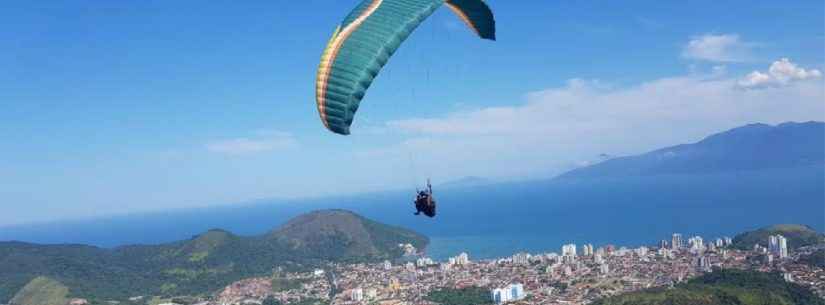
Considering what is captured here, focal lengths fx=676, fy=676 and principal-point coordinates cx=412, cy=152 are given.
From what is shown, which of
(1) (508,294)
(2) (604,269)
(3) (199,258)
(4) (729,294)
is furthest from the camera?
(3) (199,258)

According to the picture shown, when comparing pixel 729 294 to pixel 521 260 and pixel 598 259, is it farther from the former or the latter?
pixel 521 260

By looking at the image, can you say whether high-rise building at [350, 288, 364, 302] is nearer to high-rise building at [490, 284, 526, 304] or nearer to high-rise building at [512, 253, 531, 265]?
high-rise building at [490, 284, 526, 304]

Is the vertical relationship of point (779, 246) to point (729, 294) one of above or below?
above

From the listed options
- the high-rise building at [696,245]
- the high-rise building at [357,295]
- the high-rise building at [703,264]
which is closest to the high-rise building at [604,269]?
the high-rise building at [703,264]

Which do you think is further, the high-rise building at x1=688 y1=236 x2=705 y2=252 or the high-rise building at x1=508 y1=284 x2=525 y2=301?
the high-rise building at x1=688 y1=236 x2=705 y2=252

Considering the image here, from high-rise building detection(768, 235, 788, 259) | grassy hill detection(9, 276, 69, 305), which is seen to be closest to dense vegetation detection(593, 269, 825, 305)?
high-rise building detection(768, 235, 788, 259)

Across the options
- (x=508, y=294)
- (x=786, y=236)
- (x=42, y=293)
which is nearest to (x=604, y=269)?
(x=508, y=294)

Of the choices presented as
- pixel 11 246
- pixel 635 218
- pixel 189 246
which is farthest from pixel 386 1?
pixel 635 218
